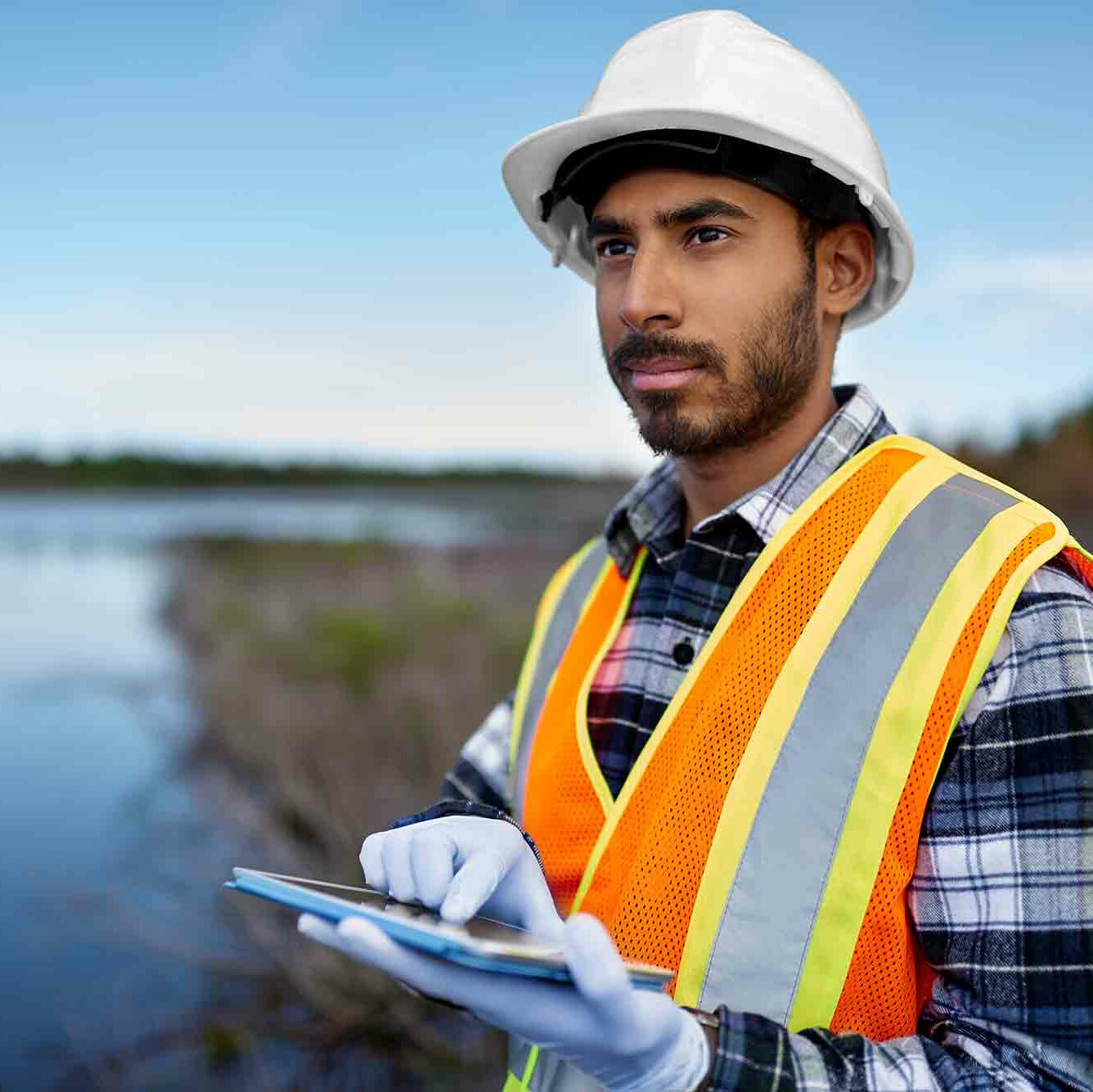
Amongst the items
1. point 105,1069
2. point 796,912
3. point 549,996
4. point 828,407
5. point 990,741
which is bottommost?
point 105,1069

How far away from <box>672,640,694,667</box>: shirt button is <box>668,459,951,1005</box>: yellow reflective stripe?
0.32 m

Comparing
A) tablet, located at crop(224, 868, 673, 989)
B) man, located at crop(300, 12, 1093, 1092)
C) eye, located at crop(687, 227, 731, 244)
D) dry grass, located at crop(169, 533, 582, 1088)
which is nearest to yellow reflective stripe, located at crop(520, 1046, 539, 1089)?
→ man, located at crop(300, 12, 1093, 1092)

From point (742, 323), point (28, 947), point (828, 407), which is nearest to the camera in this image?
point (742, 323)

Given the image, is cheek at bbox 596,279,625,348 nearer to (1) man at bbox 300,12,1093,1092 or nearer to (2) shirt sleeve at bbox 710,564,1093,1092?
(1) man at bbox 300,12,1093,1092

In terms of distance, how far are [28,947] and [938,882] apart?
7555 mm

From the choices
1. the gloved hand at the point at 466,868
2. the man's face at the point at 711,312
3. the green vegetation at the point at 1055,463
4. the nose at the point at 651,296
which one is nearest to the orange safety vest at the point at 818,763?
the gloved hand at the point at 466,868

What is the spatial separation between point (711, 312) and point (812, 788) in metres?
0.88

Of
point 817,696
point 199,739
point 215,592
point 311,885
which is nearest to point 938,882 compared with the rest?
point 817,696

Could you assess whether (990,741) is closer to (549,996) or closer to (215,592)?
(549,996)

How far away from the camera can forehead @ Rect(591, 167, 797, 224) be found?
2.04 metres

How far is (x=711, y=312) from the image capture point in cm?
201

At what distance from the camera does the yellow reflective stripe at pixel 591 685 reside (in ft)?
6.49

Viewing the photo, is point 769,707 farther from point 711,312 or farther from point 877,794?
point 711,312

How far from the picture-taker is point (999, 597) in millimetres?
1646
